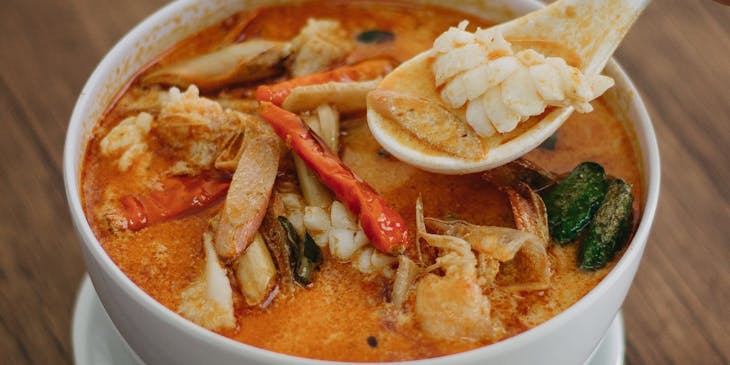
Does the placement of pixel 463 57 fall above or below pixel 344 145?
above

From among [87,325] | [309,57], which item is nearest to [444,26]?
[309,57]

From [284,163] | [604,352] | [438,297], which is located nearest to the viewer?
[438,297]

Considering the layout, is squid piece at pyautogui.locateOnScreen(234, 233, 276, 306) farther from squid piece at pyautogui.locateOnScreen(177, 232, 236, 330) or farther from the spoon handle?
the spoon handle

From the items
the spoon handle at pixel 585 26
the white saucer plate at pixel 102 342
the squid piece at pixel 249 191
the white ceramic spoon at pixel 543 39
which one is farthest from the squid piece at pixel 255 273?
the spoon handle at pixel 585 26

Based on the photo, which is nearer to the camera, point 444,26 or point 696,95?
point 444,26

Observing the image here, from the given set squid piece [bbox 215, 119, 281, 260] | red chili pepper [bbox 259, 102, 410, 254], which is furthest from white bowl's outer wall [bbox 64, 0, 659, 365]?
red chili pepper [bbox 259, 102, 410, 254]

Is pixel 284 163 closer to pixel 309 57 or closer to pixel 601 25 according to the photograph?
pixel 309 57

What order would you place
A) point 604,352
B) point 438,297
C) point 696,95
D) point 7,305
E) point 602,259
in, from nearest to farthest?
point 438,297
point 602,259
point 604,352
point 7,305
point 696,95
